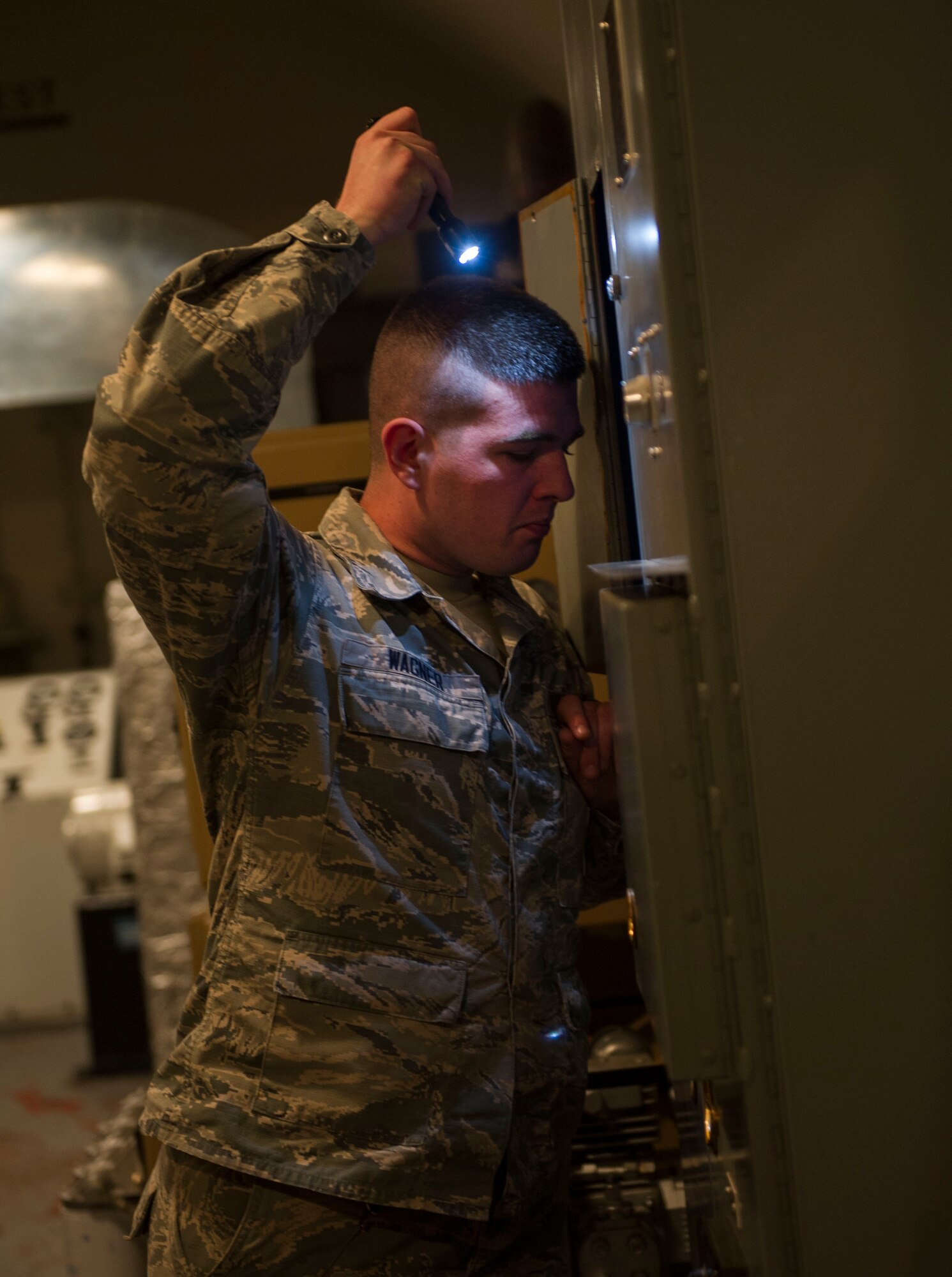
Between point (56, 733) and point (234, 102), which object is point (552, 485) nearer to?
point (234, 102)

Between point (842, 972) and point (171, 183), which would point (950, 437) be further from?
point (171, 183)

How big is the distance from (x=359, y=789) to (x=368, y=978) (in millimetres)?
192

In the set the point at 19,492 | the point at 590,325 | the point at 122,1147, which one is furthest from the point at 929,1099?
the point at 19,492

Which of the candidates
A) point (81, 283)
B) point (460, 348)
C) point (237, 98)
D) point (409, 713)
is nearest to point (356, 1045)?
point (409, 713)

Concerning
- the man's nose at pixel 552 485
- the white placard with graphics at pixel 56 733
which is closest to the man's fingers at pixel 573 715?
the man's nose at pixel 552 485

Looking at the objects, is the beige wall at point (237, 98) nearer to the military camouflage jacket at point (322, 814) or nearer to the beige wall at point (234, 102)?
the beige wall at point (234, 102)

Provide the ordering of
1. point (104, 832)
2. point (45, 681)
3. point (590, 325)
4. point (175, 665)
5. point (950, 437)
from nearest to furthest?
point (950, 437), point (175, 665), point (590, 325), point (104, 832), point (45, 681)

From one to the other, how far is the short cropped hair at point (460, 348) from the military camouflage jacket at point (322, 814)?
19 cm

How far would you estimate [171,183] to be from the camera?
3.68 m

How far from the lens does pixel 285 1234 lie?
44.6 inches

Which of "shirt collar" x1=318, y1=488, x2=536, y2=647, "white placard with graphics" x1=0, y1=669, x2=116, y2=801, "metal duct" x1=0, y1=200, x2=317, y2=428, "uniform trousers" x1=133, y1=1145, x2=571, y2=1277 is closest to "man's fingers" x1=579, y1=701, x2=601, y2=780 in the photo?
"shirt collar" x1=318, y1=488, x2=536, y2=647

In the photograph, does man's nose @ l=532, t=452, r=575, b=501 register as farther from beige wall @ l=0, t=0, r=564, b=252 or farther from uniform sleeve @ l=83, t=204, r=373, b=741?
beige wall @ l=0, t=0, r=564, b=252

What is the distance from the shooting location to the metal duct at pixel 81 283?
3699 millimetres

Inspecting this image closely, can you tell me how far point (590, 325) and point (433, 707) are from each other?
1.82 feet
